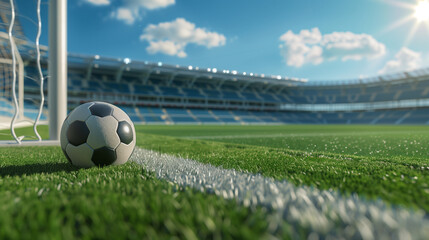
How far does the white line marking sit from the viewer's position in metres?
1.02

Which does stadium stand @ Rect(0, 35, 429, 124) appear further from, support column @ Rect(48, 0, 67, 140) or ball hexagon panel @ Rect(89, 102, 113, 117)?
ball hexagon panel @ Rect(89, 102, 113, 117)

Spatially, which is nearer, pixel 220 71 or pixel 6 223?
pixel 6 223

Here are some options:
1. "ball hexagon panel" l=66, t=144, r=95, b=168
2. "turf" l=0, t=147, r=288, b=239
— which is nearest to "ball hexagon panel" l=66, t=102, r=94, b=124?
"ball hexagon panel" l=66, t=144, r=95, b=168

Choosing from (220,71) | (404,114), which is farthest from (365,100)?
(220,71)

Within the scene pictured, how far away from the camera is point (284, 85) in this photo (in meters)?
55.5

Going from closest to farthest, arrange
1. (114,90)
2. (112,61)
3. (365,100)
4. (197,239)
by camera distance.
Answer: (197,239) → (112,61) → (114,90) → (365,100)

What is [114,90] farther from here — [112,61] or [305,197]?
[305,197]

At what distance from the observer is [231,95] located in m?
51.8

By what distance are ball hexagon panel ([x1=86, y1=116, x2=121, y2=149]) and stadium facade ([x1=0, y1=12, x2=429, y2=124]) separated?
1446 inches

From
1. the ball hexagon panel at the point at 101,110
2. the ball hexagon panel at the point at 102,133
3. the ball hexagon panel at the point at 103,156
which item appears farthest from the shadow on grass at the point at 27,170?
the ball hexagon panel at the point at 101,110

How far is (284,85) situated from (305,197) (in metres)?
57.0

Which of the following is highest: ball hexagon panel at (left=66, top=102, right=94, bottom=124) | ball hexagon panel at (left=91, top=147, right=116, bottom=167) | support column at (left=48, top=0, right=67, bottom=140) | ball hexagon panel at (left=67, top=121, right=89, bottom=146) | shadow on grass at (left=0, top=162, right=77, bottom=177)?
support column at (left=48, top=0, right=67, bottom=140)

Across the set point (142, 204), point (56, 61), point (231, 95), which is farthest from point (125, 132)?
point (231, 95)

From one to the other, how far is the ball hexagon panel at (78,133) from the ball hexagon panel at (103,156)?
A: 0.64 ft
